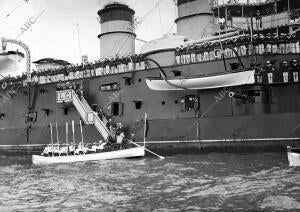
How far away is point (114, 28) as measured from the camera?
127 feet

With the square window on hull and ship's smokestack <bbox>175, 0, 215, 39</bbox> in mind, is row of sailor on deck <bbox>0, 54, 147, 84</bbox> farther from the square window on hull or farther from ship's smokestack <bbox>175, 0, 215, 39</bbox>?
ship's smokestack <bbox>175, 0, 215, 39</bbox>

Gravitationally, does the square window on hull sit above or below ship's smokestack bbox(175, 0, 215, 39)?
below

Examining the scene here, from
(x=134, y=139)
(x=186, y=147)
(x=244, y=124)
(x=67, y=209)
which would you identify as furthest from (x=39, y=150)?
(x=67, y=209)

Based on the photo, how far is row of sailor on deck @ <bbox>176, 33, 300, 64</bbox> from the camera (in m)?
25.2

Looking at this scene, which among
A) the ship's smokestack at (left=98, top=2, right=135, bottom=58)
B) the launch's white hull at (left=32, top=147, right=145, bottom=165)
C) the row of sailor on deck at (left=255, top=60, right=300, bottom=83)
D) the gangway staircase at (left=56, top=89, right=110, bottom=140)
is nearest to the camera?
the launch's white hull at (left=32, top=147, right=145, bottom=165)

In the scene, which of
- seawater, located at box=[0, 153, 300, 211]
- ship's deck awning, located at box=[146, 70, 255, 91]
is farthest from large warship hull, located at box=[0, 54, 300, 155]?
seawater, located at box=[0, 153, 300, 211]

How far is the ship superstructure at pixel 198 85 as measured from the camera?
24.3m

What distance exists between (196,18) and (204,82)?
10.7 m

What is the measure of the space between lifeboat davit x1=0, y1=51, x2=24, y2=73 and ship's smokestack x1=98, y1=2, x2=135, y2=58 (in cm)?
832

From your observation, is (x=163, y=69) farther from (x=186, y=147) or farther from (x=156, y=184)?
(x=156, y=184)

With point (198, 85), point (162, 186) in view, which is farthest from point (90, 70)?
point (162, 186)

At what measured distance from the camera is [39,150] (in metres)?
33.6

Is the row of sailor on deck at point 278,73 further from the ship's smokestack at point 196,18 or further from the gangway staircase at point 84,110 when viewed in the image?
the gangway staircase at point 84,110

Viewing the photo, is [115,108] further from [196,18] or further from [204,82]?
[196,18]
